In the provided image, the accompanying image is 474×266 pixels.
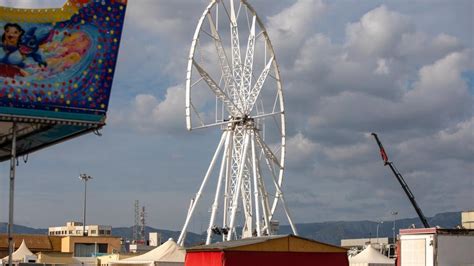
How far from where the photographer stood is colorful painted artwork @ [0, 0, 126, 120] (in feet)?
88.9

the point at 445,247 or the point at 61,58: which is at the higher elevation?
the point at 61,58

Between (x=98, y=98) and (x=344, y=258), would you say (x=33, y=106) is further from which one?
(x=344, y=258)

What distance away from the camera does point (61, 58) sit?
28.1 metres

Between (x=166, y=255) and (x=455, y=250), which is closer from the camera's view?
Result: (x=455, y=250)

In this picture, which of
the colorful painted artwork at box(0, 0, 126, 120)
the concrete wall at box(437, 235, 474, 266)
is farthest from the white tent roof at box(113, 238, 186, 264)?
the colorful painted artwork at box(0, 0, 126, 120)

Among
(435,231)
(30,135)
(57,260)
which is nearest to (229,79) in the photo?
(57,260)

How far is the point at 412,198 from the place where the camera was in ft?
316

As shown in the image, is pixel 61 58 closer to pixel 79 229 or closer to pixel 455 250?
pixel 455 250

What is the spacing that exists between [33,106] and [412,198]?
7437cm

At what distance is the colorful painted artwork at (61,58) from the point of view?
27094 millimetres

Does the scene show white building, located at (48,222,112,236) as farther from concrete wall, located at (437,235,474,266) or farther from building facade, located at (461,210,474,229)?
concrete wall, located at (437,235,474,266)

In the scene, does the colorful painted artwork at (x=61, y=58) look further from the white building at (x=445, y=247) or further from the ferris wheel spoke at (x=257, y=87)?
the ferris wheel spoke at (x=257, y=87)

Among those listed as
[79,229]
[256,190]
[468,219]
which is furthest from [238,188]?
[79,229]

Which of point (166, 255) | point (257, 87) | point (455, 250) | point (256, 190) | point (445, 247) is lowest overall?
point (166, 255)
